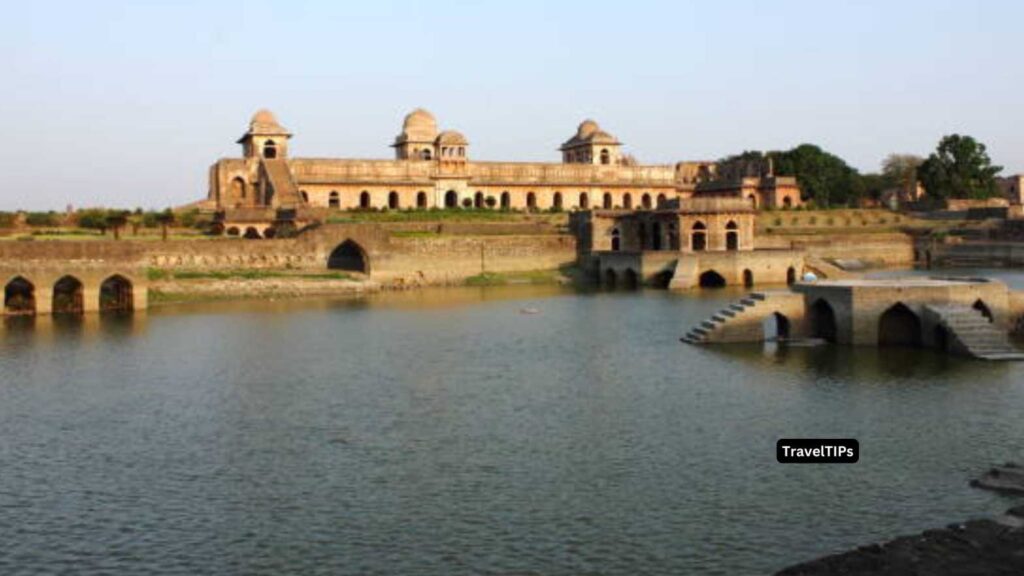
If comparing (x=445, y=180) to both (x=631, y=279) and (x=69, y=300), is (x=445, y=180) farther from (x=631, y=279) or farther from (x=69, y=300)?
(x=69, y=300)

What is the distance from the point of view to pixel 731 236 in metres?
51.6

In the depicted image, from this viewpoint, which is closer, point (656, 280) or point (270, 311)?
point (270, 311)

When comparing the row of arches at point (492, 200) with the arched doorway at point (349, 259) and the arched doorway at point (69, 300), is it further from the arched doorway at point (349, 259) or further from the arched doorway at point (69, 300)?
the arched doorway at point (69, 300)

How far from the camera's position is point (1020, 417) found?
52.7 feet

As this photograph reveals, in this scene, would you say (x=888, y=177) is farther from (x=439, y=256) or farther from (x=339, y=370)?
(x=339, y=370)

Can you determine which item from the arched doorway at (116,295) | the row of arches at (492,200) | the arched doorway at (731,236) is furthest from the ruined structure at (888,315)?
the row of arches at (492,200)

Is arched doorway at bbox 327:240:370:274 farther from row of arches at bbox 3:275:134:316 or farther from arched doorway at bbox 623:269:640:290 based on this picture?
row of arches at bbox 3:275:134:316

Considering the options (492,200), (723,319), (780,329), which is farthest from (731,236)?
(723,319)

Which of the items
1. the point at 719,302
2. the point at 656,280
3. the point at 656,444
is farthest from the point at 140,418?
the point at 656,280

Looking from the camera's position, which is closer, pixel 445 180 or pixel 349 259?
pixel 349 259

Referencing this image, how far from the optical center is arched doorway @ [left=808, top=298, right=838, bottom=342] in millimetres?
25516

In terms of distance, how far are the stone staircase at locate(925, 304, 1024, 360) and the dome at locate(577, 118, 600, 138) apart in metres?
56.1

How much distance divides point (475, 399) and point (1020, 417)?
8.53 meters

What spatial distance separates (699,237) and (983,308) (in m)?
27.0
